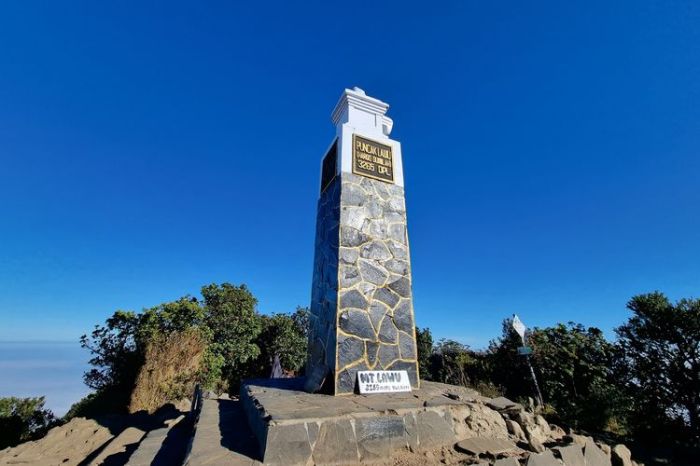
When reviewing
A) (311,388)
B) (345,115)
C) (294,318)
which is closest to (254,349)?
(294,318)

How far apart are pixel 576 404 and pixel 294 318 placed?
14.9 metres

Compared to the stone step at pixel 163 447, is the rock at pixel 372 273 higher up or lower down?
higher up

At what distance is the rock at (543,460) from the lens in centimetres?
293

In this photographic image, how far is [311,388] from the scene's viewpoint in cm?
433

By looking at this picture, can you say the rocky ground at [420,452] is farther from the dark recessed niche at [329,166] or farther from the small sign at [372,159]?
the dark recessed niche at [329,166]

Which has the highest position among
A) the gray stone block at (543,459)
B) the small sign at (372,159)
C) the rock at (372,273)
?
the small sign at (372,159)

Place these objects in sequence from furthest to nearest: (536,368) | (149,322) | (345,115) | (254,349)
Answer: (254,349) → (149,322) → (536,368) → (345,115)

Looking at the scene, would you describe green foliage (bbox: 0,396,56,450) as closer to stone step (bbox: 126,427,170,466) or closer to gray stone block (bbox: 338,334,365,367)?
stone step (bbox: 126,427,170,466)

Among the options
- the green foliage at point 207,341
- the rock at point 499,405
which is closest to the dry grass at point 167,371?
the green foliage at point 207,341

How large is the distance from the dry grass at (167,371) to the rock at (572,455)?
10620 millimetres

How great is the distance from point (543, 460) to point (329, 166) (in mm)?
5358

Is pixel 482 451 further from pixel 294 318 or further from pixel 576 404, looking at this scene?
pixel 294 318

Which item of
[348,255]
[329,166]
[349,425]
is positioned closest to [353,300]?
[348,255]

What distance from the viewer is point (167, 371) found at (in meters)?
10.0
